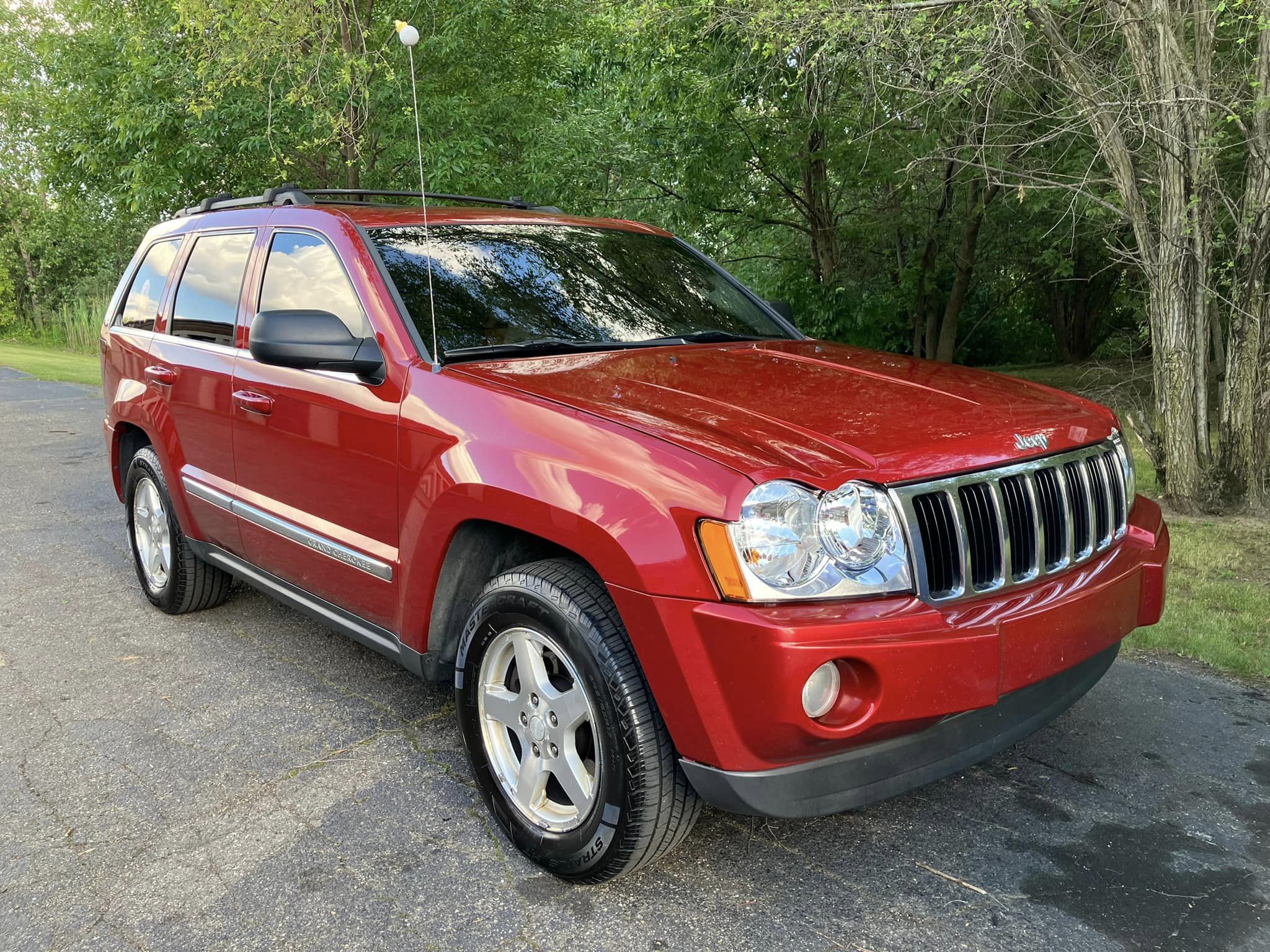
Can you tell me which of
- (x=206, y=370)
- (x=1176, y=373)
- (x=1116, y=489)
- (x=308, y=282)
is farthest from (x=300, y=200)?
(x=1176, y=373)

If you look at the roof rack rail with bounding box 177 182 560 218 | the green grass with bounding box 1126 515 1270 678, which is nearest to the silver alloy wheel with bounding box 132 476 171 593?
the roof rack rail with bounding box 177 182 560 218

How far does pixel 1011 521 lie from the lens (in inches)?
107

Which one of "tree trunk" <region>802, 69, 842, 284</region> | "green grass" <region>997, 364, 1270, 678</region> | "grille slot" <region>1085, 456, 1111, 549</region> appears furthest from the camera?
"tree trunk" <region>802, 69, 842, 284</region>

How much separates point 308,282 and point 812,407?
1963 millimetres

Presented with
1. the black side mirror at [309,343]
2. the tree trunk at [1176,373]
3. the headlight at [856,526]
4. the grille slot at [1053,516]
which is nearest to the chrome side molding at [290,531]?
the black side mirror at [309,343]

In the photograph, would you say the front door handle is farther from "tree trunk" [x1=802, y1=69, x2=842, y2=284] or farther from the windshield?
"tree trunk" [x1=802, y1=69, x2=842, y2=284]

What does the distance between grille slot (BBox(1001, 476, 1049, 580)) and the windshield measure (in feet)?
4.66

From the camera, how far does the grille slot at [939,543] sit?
2506mm

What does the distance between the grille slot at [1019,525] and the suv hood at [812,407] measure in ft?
0.25

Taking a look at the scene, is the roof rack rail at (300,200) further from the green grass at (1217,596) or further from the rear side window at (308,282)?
the green grass at (1217,596)

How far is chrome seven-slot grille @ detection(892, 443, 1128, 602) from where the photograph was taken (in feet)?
8.26

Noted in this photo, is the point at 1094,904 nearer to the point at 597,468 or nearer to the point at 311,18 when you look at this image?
the point at 597,468

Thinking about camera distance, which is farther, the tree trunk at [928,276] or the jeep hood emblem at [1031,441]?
the tree trunk at [928,276]

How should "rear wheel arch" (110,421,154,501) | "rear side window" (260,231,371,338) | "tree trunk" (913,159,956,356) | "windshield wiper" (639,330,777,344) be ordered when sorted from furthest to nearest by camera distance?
"tree trunk" (913,159,956,356), "rear wheel arch" (110,421,154,501), "windshield wiper" (639,330,777,344), "rear side window" (260,231,371,338)
